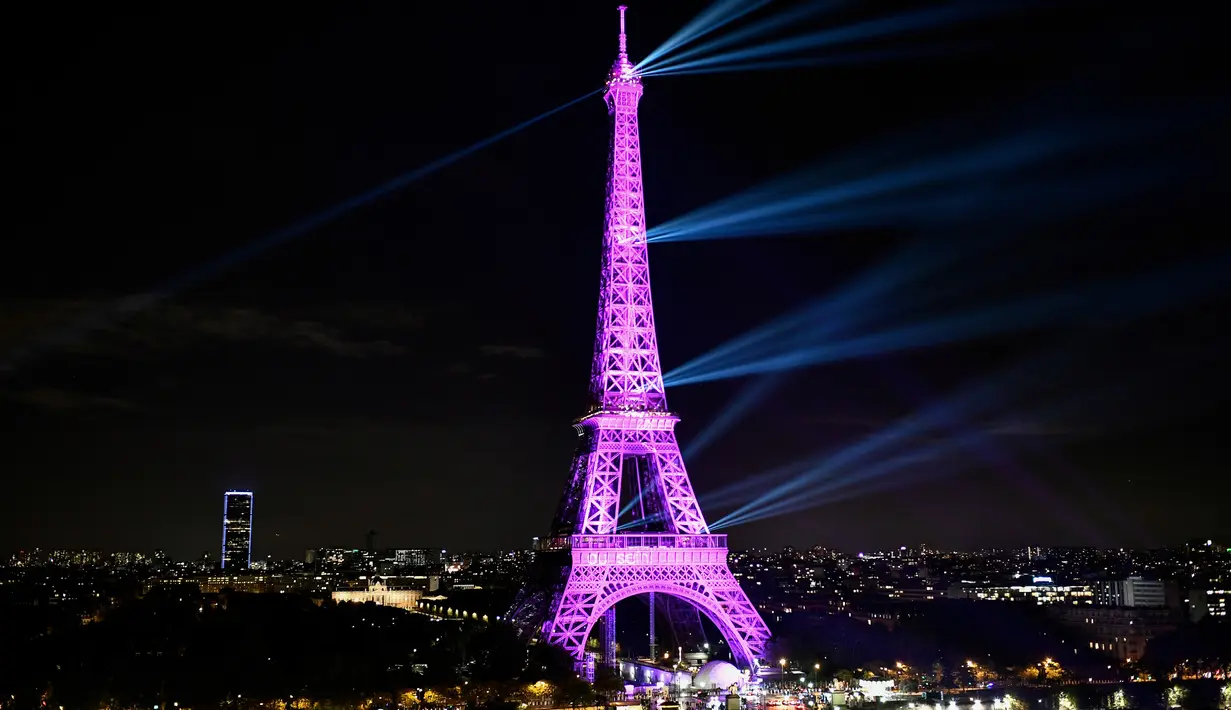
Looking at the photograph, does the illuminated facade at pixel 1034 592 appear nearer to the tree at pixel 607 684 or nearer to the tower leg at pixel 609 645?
the tower leg at pixel 609 645

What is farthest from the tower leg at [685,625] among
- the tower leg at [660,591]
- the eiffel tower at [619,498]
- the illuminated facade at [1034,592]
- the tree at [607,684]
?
the illuminated facade at [1034,592]

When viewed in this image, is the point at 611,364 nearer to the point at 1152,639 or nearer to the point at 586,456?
the point at 586,456

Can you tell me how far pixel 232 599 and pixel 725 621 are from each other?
226 feet

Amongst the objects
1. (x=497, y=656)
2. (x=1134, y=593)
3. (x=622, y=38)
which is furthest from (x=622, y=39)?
(x=1134, y=593)

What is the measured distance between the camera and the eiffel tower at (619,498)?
53031 mm

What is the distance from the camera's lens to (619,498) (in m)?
56.4

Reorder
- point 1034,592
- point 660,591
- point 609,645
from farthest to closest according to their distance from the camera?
1. point 1034,592
2. point 609,645
3. point 660,591

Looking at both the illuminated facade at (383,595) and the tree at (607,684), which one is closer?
the tree at (607,684)

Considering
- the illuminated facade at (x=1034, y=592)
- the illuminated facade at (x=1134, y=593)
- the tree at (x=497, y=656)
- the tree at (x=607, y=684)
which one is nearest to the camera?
Answer: the tree at (x=607, y=684)

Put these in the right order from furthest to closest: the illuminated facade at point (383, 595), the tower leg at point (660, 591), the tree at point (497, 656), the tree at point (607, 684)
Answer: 1. the illuminated facade at point (383, 595)
2. the tower leg at point (660, 591)
3. the tree at point (497, 656)
4. the tree at point (607, 684)

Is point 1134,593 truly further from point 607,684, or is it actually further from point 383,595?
point 383,595

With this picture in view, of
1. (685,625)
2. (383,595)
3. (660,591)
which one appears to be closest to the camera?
(660,591)

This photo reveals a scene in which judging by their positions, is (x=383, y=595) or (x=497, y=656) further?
(x=383, y=595)

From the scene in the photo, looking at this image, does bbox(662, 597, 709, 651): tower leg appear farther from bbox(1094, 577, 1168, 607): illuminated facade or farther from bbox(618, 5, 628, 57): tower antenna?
bbox(1094, 577, 1168, 607): illuminated facade
